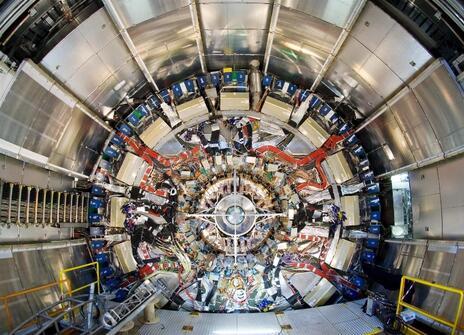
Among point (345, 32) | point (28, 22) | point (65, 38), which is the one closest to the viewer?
point (28, 22)

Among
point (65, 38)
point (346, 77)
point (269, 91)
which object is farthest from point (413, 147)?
point (65, 38)

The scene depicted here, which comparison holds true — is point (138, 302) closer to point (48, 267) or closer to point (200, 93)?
point (48, 267)

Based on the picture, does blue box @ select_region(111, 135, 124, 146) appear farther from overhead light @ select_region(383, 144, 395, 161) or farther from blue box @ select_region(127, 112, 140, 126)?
overhead light @ select_region(383, 144, 395, 161)

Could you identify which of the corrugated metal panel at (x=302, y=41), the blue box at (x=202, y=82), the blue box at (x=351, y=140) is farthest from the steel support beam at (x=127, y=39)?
the blue box at (x=351, y=140)

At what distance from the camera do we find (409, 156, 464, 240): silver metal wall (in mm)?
4961

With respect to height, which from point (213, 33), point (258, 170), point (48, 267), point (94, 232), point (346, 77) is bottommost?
point (48, 267)

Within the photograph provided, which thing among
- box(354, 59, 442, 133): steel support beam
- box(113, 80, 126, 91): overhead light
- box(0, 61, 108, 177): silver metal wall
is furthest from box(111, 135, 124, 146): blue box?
box(354, 59, 442, 133): steel support beam

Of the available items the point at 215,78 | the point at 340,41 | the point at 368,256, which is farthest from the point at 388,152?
the point at 215,78

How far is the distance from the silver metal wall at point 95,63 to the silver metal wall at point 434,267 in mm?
6019

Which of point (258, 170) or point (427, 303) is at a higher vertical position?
point (258, 170)

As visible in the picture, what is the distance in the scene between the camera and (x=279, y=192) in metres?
6.93

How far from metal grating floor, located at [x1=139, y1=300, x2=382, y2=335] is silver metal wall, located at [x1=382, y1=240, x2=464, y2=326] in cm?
87

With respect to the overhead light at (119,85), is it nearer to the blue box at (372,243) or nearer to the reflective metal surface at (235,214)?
the reflective metal surface at (235,214)

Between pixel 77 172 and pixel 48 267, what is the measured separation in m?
1.82
